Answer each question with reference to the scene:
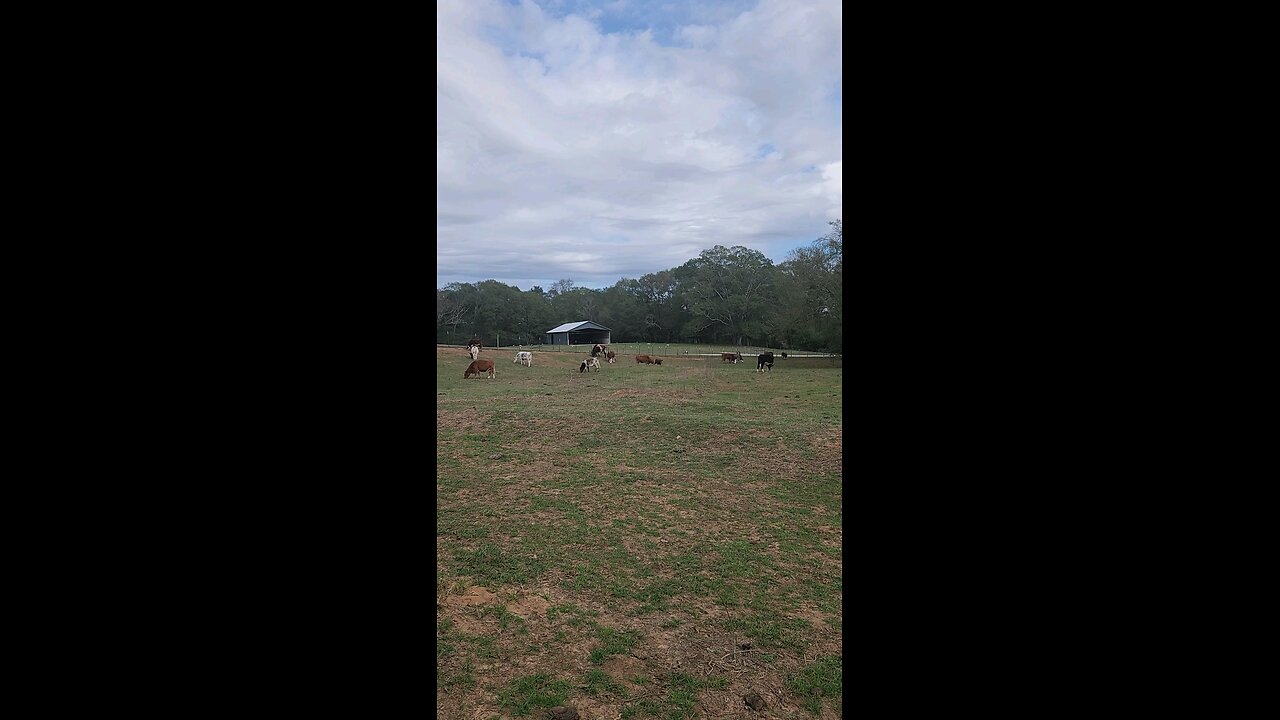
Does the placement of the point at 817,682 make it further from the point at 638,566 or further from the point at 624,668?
the point at 638,566

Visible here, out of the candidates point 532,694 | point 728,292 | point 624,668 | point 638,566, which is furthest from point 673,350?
point 532,694

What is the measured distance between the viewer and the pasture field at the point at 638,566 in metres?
2.48

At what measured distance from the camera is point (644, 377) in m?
15.3

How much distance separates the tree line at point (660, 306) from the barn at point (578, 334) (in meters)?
0.70

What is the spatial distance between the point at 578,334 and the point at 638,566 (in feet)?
90.1

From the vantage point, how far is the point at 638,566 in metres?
3.82

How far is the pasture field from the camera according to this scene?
2.48 meters

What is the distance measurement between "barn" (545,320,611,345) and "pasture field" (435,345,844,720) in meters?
21.3

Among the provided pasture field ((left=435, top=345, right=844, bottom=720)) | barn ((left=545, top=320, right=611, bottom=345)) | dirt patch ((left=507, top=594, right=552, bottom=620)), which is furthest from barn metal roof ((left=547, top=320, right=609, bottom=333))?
dirt patch ((left=507, top=594, right=552, bottom=620))

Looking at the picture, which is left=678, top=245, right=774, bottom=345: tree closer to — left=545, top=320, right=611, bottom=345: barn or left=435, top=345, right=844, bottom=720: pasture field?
left=545, top=320, right=611, bottom=345: barn
